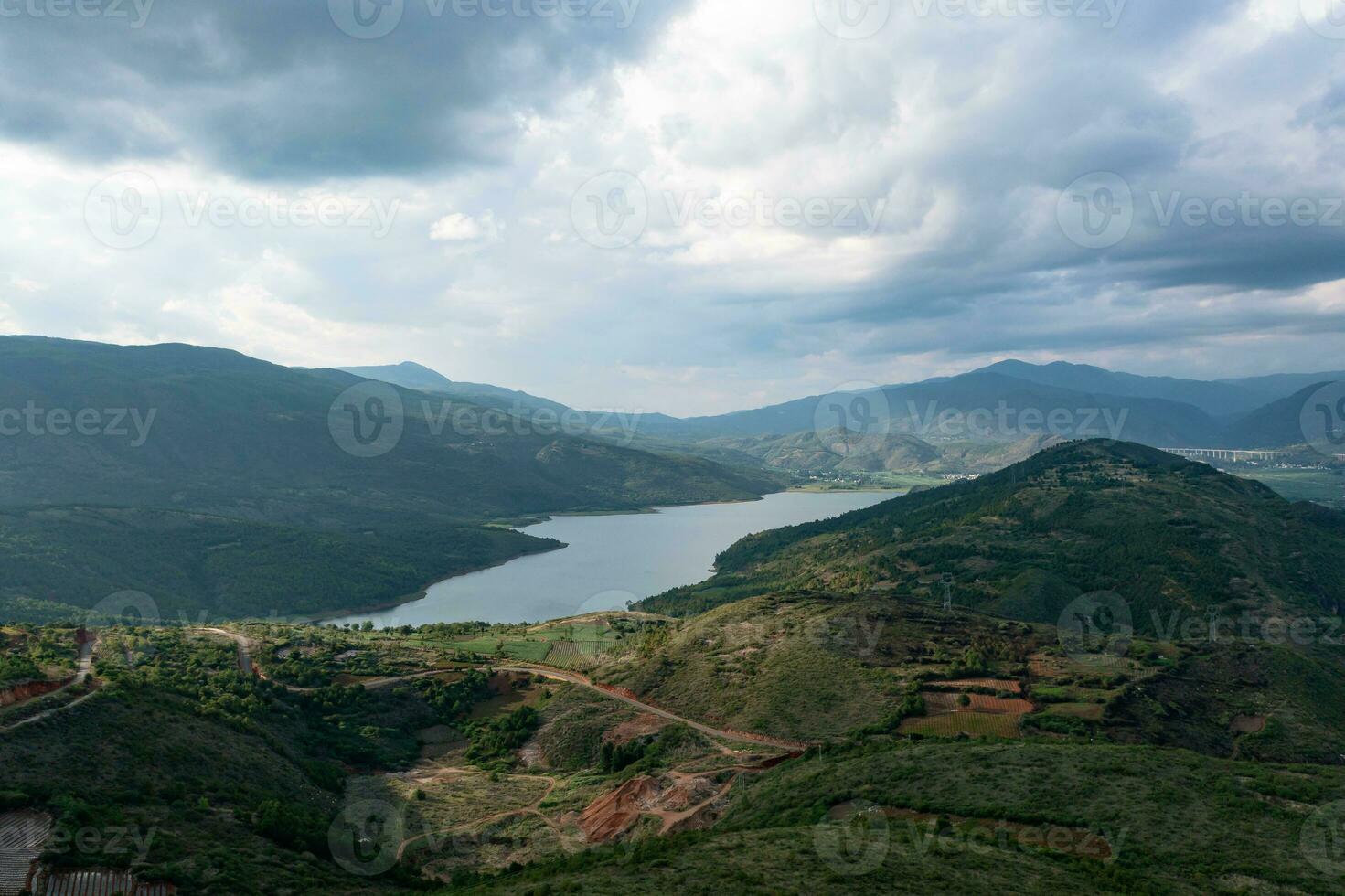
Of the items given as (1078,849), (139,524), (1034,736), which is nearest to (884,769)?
(1078,849)

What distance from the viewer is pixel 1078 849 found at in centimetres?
2827

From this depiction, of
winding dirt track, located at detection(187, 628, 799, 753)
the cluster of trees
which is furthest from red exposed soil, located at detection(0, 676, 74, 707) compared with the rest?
the cluster of trees

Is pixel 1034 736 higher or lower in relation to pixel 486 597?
higher

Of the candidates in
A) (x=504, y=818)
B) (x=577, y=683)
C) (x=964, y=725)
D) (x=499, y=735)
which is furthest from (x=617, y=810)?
(x=577, y=683)

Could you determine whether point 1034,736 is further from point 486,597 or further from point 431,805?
point 486,597

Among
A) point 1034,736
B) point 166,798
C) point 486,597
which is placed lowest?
point 486,597

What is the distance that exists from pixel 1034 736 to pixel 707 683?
2234cm
